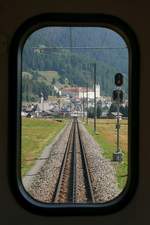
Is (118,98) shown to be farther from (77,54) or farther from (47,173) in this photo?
(47,173)

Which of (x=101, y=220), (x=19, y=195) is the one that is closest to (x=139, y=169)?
(x=101, y=220)

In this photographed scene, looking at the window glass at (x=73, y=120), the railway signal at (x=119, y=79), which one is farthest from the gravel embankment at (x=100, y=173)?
the railway signal at (x=119, y=79)

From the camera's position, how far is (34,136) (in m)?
2.93

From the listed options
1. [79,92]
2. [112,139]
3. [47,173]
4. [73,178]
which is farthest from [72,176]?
[79,92]

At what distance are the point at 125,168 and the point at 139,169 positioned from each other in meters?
0.10

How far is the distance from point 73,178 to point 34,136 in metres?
0.38

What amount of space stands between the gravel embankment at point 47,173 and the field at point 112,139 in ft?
0.66

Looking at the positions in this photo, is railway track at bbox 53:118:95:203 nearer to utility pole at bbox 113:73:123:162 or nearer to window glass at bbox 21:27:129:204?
window glass at bbox 21:27:129:204

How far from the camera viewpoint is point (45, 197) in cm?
294

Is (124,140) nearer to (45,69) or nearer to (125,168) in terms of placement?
(125,168)

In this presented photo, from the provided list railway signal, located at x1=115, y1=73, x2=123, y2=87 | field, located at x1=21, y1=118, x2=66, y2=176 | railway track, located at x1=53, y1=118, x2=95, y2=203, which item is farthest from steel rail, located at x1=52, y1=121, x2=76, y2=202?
railway signal, located at x1=115, y1=73, x2=123, y2=87

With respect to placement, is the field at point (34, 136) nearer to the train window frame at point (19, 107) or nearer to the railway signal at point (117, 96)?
the train window frame at point (19, 107)

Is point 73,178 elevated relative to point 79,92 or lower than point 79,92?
lower

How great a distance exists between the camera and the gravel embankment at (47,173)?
9.59ft
